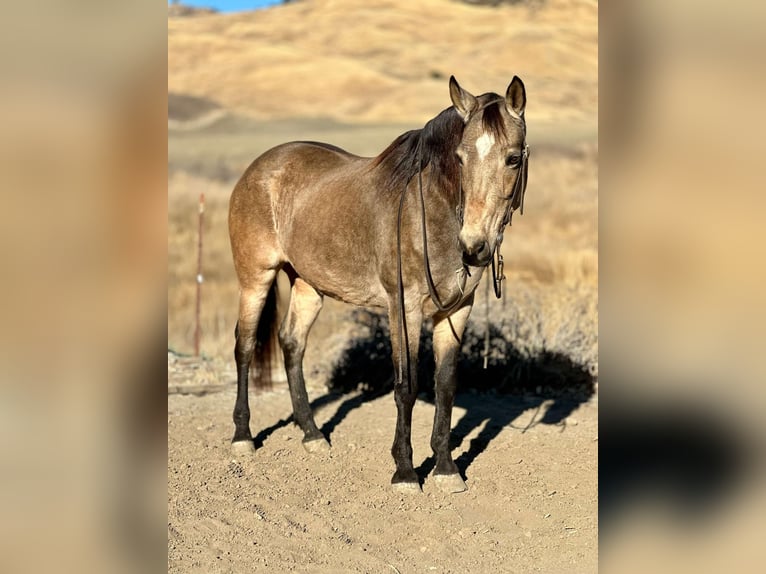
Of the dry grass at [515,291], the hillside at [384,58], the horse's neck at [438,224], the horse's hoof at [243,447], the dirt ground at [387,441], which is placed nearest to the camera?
the dirt ground at [387,441]

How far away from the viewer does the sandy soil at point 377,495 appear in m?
4.36

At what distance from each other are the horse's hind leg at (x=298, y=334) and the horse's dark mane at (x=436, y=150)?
1.46 m

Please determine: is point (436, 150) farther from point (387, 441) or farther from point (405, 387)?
point (387, 441)

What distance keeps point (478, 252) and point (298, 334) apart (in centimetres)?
272

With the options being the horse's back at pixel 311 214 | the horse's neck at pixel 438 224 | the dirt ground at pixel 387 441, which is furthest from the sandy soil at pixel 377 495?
the horse's neck at pixel 438 224

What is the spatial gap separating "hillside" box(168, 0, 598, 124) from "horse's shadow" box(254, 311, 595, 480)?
3819 cm

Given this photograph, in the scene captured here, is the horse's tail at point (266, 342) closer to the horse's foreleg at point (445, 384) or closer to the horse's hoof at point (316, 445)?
the horse's hoof at point (316, 445)

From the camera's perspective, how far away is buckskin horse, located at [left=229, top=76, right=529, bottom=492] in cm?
448

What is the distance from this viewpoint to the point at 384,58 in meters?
65.8
